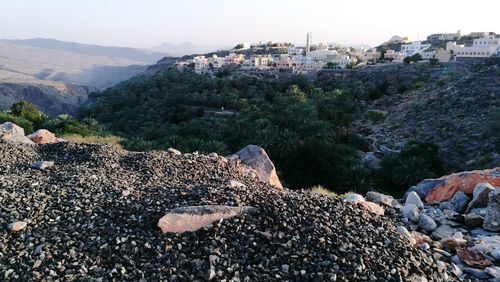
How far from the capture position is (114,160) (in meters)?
10.8

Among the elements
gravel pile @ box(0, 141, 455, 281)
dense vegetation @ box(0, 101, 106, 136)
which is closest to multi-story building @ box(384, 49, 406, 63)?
dense vegetation @ box(0, 101, 106, 136)

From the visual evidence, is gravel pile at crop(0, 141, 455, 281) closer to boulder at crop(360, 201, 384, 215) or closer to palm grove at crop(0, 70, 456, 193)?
boulder at crop(360, 201, 384, 215)

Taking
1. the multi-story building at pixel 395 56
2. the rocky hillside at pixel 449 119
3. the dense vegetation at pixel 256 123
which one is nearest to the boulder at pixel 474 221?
the dense vegetation at pixel 256 123

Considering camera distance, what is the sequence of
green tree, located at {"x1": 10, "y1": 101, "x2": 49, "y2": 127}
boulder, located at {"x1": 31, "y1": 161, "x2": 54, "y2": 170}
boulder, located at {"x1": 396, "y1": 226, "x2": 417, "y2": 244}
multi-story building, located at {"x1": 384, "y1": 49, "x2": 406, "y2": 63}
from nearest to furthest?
boulder, located at {"x1": 396, "y1": 226, "x2": 417, "y2": 244} → boulder, located at {"x1": 31, "y1": 161, "x2": 54, "y2": 170} → green tree, located at {"x1": 10, "y1": 101, "x2": 49, "y2": 127} → multi-story building, located at {"x1": 384, "y1": 49, "x2": 406, "y2": 63}

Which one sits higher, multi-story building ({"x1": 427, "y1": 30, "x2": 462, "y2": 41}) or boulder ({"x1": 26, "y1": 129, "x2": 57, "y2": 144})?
multi-story building ({"x1": 427, "y1": 30, "x2": 462, "y2": 41})

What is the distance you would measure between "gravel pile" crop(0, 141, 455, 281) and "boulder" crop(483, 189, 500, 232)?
4.80 feet

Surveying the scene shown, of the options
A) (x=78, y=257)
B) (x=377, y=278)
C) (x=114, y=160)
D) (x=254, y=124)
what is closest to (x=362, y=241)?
(x=377, y=278)

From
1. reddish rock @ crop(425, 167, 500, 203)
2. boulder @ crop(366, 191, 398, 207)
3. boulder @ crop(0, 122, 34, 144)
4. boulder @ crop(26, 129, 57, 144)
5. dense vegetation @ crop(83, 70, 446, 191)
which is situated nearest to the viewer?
boulder @ crop(366, 191, 398, 207)

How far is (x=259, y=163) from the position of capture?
1190 cm

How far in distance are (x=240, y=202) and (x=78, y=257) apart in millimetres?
2384

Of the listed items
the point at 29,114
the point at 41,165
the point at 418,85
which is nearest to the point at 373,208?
the point at 41,165

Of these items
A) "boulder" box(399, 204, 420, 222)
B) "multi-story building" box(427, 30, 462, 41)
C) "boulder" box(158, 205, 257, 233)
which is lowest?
"boulder" box(399, 204, 420, 222)

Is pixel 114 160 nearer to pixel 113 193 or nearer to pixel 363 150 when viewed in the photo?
pixel 113 193

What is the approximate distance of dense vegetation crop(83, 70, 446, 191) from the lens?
76.7 ft
